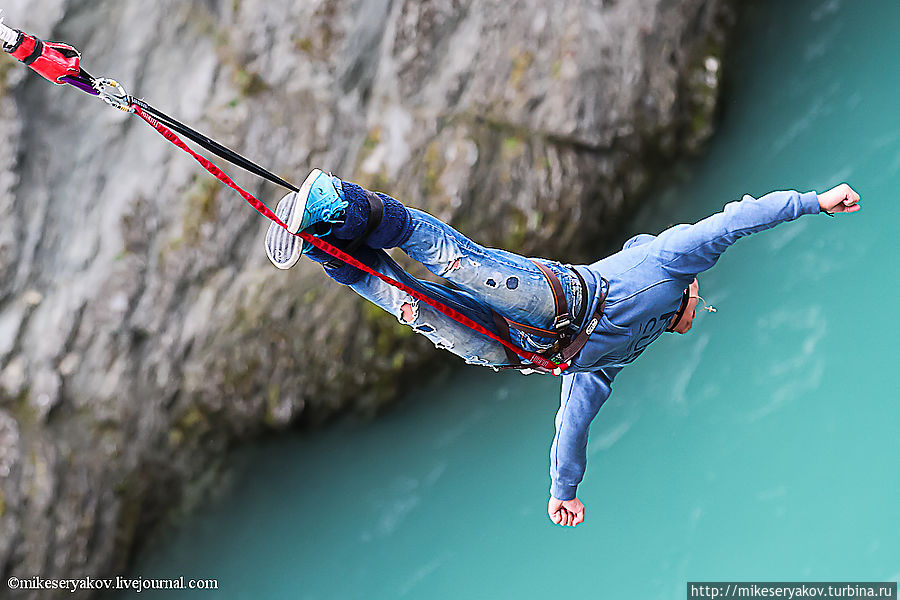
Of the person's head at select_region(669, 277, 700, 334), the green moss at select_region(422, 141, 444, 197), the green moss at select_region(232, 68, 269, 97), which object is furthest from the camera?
the green moss at select_region(422, 141, 444, 197)

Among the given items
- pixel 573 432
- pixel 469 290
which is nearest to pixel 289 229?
pixel 469 290

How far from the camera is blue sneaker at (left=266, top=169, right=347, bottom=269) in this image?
1546 millimetres

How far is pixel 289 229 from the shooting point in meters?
1.56

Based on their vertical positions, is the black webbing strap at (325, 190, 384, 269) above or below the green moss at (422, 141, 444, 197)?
below

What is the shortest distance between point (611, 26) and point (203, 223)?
195 centimetres

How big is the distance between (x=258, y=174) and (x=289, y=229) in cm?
25

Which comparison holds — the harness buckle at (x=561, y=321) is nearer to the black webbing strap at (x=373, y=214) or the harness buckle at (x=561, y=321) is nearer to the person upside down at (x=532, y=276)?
the person upside down at (x=532, y=276)

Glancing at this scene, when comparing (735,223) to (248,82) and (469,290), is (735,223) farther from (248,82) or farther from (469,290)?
(248,82)

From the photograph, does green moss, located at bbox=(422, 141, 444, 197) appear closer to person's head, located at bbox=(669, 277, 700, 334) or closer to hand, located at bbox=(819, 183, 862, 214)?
person's head, located at bbox=(669, 277, 700, 334)

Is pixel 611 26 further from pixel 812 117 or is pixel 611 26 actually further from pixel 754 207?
pixel 754 207

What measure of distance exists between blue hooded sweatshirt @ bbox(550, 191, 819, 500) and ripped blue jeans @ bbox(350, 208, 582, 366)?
0.38 ft

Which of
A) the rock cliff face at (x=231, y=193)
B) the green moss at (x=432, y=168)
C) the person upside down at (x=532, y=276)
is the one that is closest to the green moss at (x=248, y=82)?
the rock cliff face at (x=231, y=193)

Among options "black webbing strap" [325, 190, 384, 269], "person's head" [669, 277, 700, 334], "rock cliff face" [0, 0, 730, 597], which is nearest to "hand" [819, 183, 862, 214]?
"person's head" [669, 277, 700, 334]

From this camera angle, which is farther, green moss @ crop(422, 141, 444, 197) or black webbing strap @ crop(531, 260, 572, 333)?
green moss @ crop(422, 141, 444, 197)
